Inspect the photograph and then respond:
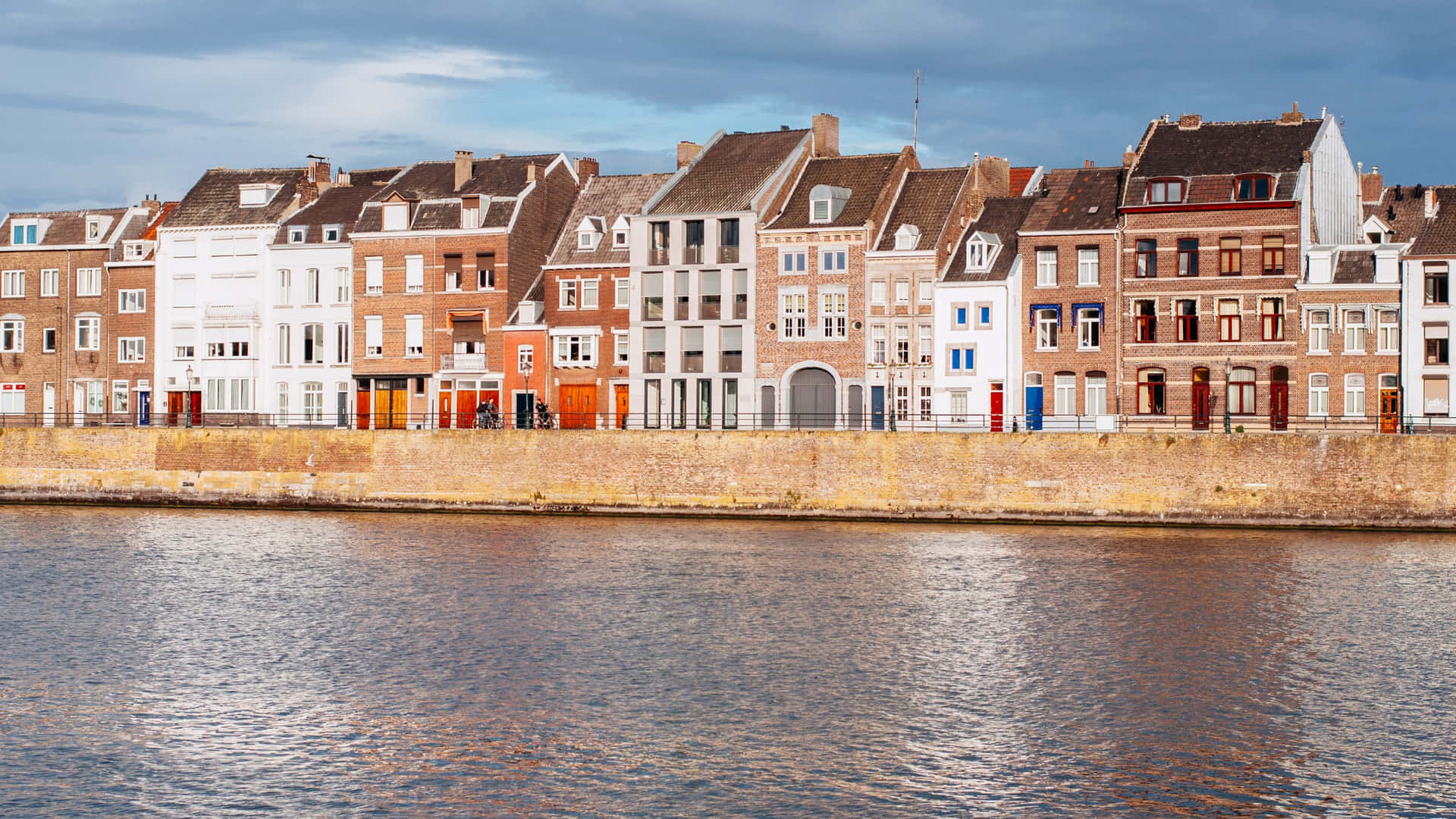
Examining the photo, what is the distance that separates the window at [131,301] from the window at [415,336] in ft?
47.5

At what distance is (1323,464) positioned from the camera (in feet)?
158

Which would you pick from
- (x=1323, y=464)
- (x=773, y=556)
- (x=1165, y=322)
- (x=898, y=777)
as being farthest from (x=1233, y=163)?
(x=898, y=777)

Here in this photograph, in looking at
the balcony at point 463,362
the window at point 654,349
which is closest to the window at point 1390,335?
the window at point 654,349

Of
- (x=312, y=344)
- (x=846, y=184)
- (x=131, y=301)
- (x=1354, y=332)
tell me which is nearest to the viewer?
(x=1354, y=332)

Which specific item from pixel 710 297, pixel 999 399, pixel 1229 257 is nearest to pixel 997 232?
pixel 999 399

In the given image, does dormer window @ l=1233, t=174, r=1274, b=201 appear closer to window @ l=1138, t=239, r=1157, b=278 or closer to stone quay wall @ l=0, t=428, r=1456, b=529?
window @ l=1138, t=239, r=1157, b=278

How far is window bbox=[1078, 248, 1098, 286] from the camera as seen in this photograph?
59.7 metres

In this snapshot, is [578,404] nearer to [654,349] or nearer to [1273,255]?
[654,349]

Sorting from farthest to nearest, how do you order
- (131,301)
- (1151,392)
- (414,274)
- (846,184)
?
(131,301), (414,274), (846,184), (1151,392)

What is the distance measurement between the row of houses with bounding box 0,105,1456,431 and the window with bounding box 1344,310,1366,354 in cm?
6

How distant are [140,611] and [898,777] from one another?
19.7 m

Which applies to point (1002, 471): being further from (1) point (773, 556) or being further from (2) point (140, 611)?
(2) point (140, 611)

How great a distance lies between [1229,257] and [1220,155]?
12.7 ft

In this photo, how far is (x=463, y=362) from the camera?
2709 inches
